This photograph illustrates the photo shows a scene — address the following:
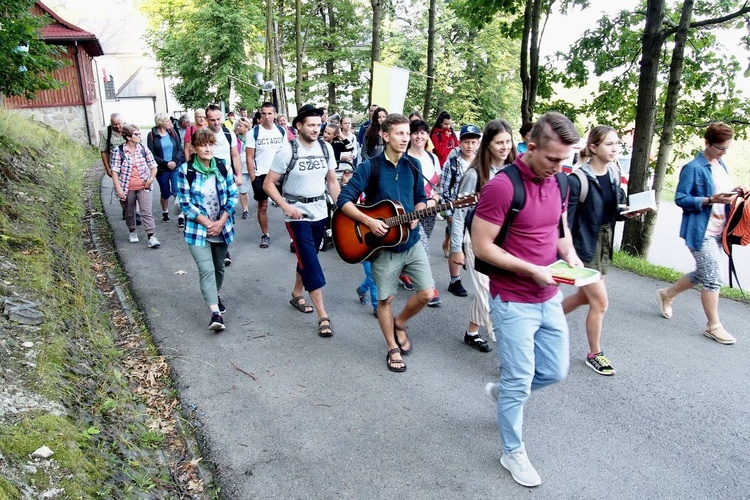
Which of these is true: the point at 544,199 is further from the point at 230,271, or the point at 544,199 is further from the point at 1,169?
the point at 1,169

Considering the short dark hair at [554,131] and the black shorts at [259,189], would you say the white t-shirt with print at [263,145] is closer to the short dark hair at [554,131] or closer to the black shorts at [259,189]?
the black shorts at [259,189]

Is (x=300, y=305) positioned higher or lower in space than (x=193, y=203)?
lower

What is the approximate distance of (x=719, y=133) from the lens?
4.81 m

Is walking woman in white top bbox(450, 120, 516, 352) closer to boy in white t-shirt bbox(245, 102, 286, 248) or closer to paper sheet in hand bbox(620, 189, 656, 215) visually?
paper sheet in hand bbox(620, 189, 656, 215)

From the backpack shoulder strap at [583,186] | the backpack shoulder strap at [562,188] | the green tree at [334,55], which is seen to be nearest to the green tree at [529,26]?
the backpack shoulder strap at [583,186]

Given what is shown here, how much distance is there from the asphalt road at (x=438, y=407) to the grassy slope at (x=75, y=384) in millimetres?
354

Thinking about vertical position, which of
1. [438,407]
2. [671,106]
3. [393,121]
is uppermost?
[671,106]

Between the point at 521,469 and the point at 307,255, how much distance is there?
2.84 metres

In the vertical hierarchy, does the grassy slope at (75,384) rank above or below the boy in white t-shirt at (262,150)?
below

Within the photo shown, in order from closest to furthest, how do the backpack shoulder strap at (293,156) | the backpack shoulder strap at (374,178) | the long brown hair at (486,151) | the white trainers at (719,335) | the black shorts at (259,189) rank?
the backpack shoulder strap at (374,178) < the long brown hair at (486,151) < the white trainers at (719,335) < the backpack shoulder strap at (293,156) < the black shorts at (259,189)

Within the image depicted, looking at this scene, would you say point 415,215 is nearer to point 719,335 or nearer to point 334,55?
point 719,335

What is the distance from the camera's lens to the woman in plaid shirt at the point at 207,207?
17.1ft

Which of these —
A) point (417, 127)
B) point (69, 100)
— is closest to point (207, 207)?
point (417, 127)

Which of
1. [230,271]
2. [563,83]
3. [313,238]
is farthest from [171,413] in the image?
[563,83]
